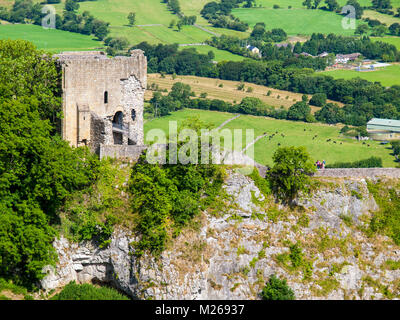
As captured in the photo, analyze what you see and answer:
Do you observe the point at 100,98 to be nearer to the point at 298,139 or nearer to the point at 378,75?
the point at 298,139

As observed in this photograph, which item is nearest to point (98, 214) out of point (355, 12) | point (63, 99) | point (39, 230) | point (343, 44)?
point (39, 230)

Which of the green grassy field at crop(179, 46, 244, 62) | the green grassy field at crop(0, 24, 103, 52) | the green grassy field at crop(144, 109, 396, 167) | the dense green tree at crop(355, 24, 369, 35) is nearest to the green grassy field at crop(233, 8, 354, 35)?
the dense green tree at crop(355, 24, 369, 35)

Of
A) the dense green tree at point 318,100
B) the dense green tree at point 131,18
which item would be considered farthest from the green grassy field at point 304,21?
the dense green tree at point 318,100

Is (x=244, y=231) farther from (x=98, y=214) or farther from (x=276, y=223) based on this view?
(x=98, y=214)

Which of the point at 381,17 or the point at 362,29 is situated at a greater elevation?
the point at 381,17

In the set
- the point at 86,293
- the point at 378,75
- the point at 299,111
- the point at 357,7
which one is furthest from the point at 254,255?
the point at 357,7

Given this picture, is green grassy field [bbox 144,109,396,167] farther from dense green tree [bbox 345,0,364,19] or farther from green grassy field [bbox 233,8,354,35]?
dense green tree [bbox 345,0,364,19]
